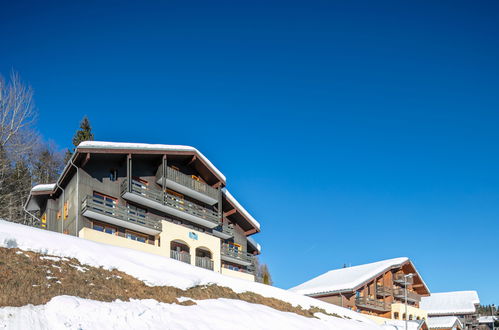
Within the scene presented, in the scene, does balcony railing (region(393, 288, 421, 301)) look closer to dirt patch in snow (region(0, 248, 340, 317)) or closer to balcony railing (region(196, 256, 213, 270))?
balcony railing (region(196, 256, 213, 270))

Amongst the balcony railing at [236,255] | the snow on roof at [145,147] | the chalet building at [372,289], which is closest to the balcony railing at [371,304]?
the chalet building at [372,289]

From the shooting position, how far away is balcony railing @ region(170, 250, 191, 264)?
32.3m

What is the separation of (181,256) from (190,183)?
5.52m

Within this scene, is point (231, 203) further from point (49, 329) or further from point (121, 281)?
point (49, 329)

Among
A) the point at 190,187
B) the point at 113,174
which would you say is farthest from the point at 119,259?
the point at 190,187

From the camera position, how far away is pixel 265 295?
81.0ft

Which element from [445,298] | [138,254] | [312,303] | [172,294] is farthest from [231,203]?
[445,298]

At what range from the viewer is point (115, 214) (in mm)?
29953

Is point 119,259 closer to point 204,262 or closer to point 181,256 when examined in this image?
point 181,256

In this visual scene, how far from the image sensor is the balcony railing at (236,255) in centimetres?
3819

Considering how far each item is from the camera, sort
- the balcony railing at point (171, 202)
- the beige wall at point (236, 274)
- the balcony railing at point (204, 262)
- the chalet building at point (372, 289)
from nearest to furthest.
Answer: the balcony railing at point (171, 202) < the balcony railing at point (204, 262) < the beige wall at point (236, 274) < the chalet building at point (372, 289)

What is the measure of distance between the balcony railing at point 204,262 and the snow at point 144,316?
1426cm

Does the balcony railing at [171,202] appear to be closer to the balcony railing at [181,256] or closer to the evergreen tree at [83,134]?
the balcony railing at [181,256]

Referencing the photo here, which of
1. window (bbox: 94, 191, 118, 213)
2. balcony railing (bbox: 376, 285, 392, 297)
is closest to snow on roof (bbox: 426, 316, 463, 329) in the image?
balcony railing (bbox: 376, 285, 392, 297)
